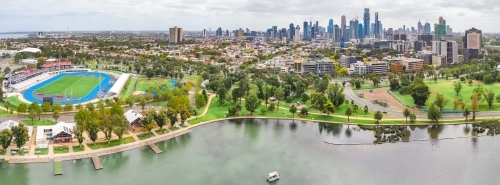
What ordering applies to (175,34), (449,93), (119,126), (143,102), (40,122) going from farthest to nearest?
1. (175,34)
2. (449,93)
3. (143,102)
4. (40,122)
5. (119,126)

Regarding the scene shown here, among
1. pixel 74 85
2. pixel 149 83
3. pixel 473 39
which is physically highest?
pixel 473 39

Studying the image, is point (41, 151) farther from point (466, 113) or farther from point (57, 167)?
point (466, 113)

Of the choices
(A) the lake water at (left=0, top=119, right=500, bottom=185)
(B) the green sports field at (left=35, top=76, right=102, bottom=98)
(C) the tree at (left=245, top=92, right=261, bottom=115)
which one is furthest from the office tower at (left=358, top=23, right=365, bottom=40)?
(A) the lake water at (left=0, top=119, right=500, bottom=185)

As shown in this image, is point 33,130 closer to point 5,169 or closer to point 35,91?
point 5,169

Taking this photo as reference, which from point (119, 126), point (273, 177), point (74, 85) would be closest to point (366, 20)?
point (74, 85)

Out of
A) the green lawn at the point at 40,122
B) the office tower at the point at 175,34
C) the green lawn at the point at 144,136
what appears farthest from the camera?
the office tower at the point at 175,34

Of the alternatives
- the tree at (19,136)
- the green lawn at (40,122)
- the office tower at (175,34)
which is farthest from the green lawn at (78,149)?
the office tower at (175,34)

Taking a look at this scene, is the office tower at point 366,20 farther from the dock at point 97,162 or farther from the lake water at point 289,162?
the dock at point 97,162
